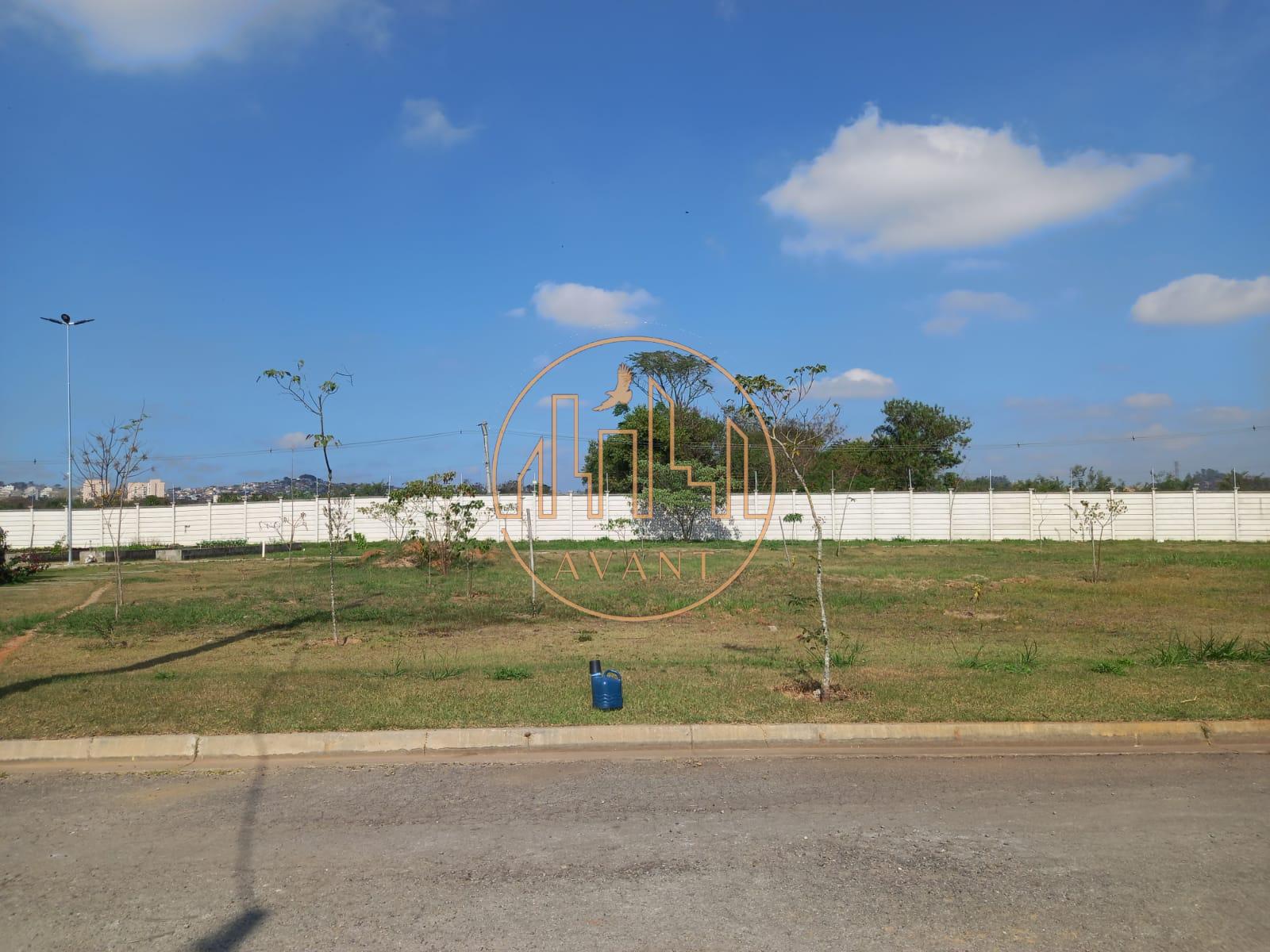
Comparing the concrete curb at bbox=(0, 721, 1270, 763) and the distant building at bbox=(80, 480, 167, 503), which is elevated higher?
the distant building at bbox=(80, 480, 167, 503)

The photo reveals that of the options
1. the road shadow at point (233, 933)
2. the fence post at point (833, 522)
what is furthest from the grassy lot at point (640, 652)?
the fence post at point (833, 522)

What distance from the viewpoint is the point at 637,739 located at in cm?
812

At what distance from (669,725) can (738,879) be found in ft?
10.5

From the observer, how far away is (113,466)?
18531mm

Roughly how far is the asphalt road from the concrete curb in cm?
47

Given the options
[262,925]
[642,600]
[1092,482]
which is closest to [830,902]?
[262,925]

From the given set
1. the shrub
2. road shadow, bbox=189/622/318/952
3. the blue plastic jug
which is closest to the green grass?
the blue plastic jug

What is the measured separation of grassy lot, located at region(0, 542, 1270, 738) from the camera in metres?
8.75

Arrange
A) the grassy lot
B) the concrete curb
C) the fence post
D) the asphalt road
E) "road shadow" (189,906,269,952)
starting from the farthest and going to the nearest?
the fence post < the grassy lot < the concrete curb < the asphalt road < "road shadow" (189,906,269,952)

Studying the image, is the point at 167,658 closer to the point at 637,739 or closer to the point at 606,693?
the point at 606,693

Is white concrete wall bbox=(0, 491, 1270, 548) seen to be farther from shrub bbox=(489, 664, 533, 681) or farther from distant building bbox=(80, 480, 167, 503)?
shrub bbox=(489, 664, 533, 681)

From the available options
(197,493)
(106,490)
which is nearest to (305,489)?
(197,493)

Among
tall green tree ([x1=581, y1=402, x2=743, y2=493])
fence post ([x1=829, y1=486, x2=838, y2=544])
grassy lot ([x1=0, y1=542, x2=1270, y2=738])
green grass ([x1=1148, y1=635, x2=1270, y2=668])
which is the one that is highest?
tall green tree ([x1=581, y1=402, x2=743, y2=493])

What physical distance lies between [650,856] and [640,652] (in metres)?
7.39
